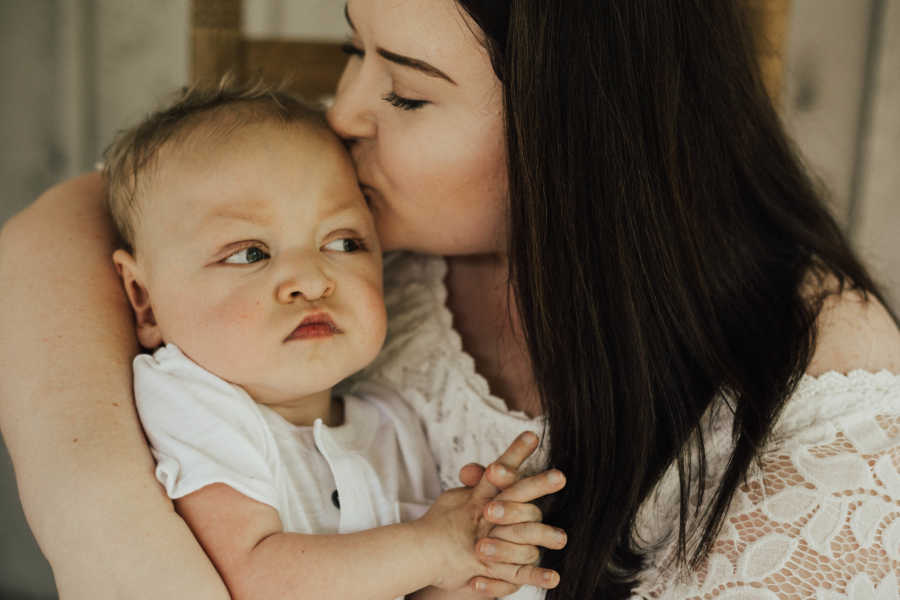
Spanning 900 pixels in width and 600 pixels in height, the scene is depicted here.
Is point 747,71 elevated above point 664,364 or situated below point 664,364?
above

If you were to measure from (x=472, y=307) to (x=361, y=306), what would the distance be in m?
0.30

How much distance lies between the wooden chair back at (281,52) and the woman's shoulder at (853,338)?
1.57 feet

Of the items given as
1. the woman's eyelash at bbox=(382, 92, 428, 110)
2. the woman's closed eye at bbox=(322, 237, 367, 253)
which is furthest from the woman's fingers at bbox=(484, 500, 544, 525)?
the woman's eyelash at bbox=(382, 92, 428, 110)

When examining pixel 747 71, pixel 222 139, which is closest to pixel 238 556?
pixel 222 139

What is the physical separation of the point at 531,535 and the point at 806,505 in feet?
0.90

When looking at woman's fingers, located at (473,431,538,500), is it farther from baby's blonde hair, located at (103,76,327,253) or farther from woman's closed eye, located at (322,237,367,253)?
baby's blonde hair, located at (103,76,327,253)

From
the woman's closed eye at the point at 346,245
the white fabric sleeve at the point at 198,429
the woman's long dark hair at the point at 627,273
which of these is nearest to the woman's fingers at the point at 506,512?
the woman's long dark hair at the point at 627,273

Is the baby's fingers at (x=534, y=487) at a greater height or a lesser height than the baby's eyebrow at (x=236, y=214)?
lesser

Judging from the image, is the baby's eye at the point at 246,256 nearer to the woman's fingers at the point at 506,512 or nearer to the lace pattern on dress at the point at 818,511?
the woman's fingers at the point at 506,512

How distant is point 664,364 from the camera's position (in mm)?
902

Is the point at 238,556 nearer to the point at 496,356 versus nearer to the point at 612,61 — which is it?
the point at 496,356

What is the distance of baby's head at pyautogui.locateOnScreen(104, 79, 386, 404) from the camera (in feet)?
2.78

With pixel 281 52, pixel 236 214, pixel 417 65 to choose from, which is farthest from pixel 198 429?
pixel 281 52

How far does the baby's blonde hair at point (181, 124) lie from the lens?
3.02 feet
